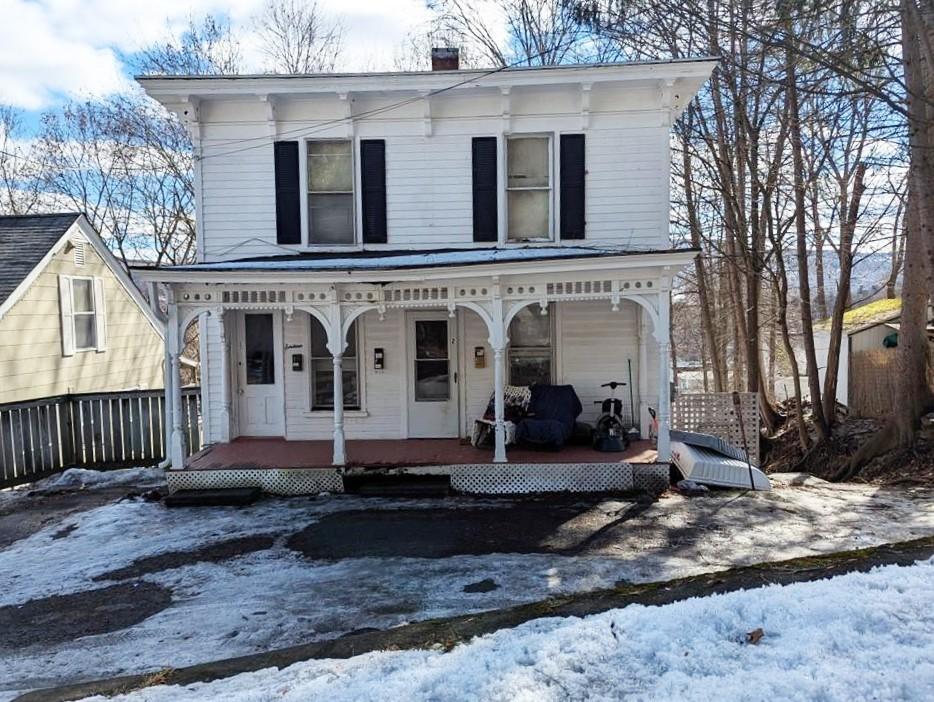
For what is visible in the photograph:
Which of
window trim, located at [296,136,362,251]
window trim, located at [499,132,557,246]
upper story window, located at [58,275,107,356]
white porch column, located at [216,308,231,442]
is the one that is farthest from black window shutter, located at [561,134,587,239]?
upper story window, located at [58,275,107,356]

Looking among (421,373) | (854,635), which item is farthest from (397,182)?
(854,635)

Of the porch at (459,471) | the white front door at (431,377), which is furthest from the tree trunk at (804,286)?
the white front door at (431,377)

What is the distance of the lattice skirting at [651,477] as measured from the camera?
26.3 feet

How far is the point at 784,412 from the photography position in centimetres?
1784

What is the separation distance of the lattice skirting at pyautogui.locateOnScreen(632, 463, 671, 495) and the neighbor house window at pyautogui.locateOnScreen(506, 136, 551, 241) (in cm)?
370

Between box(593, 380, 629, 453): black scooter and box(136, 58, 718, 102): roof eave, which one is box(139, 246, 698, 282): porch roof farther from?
box(136, 58, 718, 102): roof eave

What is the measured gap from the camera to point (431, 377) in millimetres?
9742

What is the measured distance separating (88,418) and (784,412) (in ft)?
55.8

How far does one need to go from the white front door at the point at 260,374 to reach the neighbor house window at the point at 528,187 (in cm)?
402

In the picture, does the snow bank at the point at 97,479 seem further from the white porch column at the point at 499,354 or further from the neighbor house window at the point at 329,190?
the white porch column at the point at 499,354

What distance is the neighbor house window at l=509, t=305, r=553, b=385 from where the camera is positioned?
31.5ft

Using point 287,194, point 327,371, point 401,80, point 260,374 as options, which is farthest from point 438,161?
point 260,374

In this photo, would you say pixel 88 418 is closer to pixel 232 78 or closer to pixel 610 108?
pixel 232 78

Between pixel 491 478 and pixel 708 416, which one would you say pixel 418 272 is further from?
pixel 708 416
